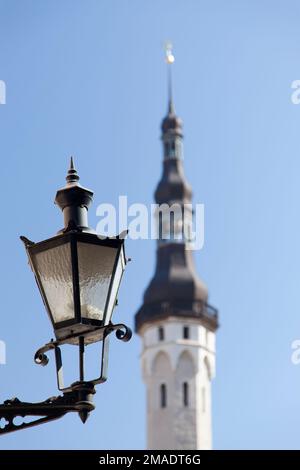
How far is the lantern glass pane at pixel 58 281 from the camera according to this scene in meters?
6.79

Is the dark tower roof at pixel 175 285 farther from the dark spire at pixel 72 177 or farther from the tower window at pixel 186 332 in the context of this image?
the dark spire at pixel 72 177

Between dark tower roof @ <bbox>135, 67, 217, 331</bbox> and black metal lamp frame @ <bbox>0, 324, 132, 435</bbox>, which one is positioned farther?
dark tower roof @ <bbox>135, 67, 217, 331</bbox>

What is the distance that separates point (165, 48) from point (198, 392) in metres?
20.7

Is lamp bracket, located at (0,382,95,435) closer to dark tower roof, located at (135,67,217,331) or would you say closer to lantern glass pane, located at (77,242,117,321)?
lantern glass pane, located at (77,242,117,321)

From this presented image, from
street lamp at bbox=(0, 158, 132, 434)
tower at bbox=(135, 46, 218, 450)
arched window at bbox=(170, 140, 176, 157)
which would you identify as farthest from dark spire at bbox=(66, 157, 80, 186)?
arched window at bbox=(170, 140, 176, 157)

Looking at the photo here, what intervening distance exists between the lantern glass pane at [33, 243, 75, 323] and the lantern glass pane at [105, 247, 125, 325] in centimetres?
18

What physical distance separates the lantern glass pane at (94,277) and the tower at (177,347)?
67.7m

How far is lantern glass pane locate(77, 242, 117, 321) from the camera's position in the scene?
6.78 metres

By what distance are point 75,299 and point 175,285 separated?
226ft

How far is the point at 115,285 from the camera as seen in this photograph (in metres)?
6.89

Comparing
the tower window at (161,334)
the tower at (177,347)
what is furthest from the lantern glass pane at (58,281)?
the tower window at (161,334)

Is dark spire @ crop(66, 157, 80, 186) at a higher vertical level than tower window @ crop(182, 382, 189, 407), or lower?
lower

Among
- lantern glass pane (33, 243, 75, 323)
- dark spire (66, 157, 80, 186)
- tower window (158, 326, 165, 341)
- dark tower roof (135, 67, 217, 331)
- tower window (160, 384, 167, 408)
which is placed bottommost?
lantern glass pane (33, 243, 75, 323)
